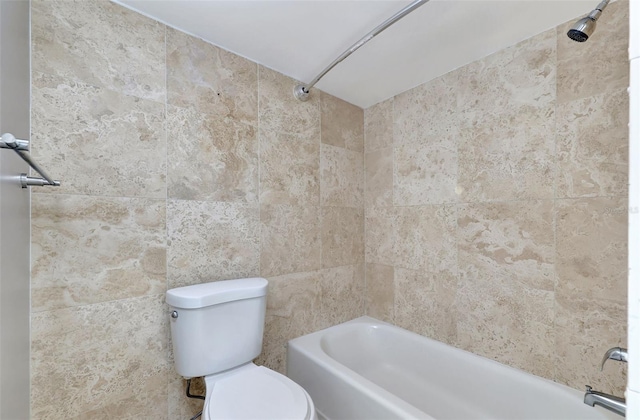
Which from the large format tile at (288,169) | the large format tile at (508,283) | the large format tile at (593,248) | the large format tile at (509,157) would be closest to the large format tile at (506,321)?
the large format tile at (508,283)

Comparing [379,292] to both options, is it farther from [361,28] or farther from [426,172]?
[361,28]

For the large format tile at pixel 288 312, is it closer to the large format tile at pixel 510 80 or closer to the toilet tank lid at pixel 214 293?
the toilet tank lid at pixel 214 293

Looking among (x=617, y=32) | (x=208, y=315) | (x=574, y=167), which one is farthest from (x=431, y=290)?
(x=617, y=32)

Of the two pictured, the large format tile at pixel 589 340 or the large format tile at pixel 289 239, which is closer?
the large format tile at pixel 589 340

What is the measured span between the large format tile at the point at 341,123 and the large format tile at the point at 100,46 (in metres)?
1.00

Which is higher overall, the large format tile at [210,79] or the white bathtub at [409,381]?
the large format tile at [210,79]

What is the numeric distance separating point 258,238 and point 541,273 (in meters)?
1.44

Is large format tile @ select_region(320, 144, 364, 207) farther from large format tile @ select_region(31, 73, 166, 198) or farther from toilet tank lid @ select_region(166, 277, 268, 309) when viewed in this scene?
large format tile @ select_region(31, 73, 166, 198)

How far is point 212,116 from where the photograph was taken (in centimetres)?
144

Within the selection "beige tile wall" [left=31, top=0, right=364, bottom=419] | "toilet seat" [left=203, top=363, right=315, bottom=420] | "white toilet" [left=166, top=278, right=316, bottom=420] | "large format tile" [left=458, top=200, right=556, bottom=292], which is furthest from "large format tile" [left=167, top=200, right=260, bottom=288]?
"large format tile" [left=458, top=200, right=556, bottom=292]

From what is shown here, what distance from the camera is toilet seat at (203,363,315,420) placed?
3.28 ft

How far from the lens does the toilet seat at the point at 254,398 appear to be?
1.00 meters

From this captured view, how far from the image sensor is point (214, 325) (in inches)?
48.7

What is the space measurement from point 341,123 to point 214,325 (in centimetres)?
153
